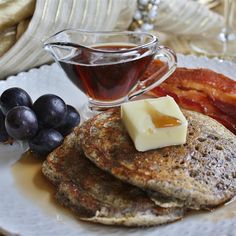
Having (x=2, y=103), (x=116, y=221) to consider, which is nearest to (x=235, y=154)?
(x=116, y=221)

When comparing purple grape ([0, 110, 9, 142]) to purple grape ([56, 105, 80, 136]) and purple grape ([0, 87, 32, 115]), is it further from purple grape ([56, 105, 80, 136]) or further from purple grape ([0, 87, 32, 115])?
purple grape ([56, 105, 80, 136])

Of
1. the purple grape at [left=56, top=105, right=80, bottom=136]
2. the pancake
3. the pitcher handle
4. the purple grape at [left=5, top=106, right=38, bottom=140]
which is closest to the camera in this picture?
the pancake

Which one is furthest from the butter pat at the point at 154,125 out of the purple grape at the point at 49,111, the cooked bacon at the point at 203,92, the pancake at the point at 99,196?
the cooked bacon at the point at 203,92

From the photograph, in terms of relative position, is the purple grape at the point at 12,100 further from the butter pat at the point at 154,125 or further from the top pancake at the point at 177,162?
the butter pat at the point at 154,125

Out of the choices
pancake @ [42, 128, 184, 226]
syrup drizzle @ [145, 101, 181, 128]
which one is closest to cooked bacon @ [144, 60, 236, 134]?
syrup drizzle @ [145, 101, 181, 128]

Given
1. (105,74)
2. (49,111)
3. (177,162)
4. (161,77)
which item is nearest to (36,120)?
(49,111)

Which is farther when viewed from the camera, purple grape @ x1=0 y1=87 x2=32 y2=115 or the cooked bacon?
the cooked bacon

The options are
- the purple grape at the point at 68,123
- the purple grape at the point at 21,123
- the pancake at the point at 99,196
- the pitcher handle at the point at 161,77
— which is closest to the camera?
the pancake at the point at 99,196

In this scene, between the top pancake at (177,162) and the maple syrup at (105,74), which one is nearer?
the top pancake at (177,162)
